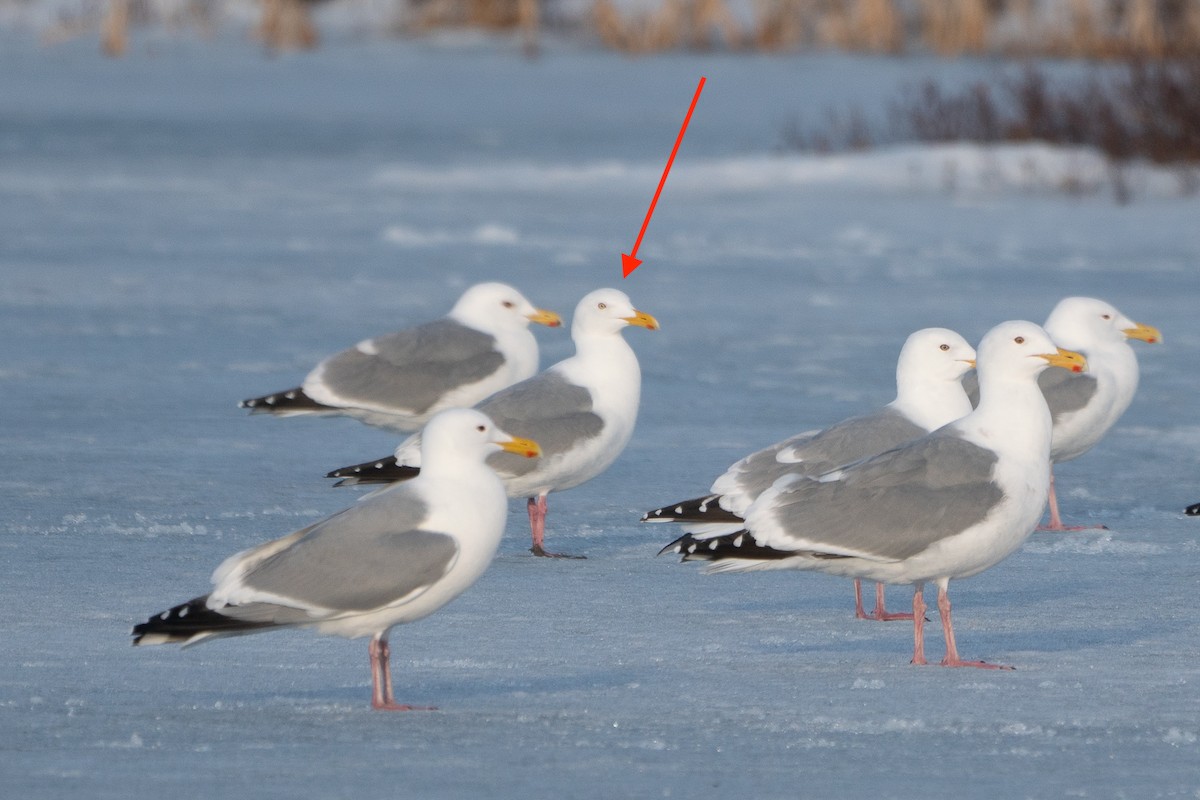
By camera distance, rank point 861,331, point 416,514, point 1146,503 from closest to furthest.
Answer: point 416,514 → point 1146,503 → point 861,331

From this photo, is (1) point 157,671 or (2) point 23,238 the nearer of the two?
(1) point 157,671

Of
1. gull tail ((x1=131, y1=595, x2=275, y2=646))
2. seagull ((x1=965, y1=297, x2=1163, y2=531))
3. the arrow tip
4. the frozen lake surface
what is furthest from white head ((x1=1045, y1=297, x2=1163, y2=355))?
the arrow tip

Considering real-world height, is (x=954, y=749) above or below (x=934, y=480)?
below

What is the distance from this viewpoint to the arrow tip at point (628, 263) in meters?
14.0

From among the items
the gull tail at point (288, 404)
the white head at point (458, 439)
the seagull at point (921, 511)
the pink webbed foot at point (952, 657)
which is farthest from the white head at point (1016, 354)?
the gull tail at point (288, 404)

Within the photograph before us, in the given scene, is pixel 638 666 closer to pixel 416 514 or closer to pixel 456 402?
pixel 416 514

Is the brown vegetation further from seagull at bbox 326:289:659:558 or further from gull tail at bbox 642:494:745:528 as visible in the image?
gull tail at bbox 642:494:745:528

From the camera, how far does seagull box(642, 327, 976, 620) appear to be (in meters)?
5.75

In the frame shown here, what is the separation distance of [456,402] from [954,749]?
370 cm

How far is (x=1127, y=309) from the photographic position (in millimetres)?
12078

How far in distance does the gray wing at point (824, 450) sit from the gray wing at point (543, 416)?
841 mm

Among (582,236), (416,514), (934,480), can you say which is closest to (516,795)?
(416,514)

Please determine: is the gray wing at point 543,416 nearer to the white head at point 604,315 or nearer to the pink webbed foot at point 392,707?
the white head at point 604,315

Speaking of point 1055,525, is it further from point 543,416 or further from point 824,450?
point 543,416
